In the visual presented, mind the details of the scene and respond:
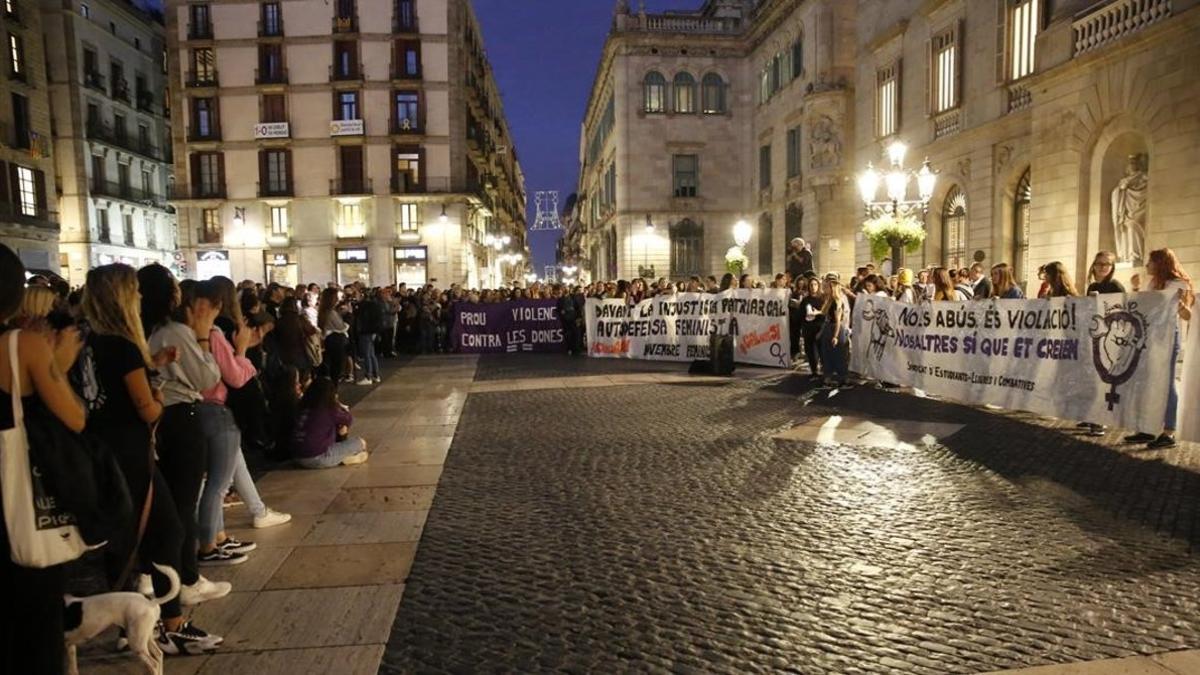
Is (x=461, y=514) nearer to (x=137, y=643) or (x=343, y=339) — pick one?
(x=137, y=643)

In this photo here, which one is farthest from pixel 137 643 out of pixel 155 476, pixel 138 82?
pixel 138 82

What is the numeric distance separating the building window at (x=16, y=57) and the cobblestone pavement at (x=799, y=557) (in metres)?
39.5

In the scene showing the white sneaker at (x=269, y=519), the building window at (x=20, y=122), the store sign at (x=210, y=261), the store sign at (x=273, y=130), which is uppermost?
the store sign at (x=273, y=130)

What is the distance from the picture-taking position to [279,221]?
1895 inches

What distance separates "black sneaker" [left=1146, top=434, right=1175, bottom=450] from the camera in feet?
25.1

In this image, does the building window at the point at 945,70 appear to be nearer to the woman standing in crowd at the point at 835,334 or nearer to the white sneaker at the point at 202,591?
the woman standing in crowd at the point at 835,334

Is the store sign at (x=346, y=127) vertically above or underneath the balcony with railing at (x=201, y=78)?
underneath

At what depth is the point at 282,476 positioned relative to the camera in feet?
24.3

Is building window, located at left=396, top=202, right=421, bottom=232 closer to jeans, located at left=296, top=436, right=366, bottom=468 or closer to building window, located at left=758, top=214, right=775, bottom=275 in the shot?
building window, located at left=758, top=214, right=775, bottom=275

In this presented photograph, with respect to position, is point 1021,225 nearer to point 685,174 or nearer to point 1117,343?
point 1117,343

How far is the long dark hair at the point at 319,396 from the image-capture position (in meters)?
7.50

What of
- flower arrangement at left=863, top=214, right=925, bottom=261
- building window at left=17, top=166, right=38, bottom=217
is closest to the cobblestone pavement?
flower arrangement at left=863, top=214, right=925, bottom=261

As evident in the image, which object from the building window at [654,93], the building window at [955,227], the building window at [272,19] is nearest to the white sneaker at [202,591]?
the building window at [955,227]

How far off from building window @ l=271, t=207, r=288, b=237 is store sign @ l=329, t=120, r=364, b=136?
17.9 feet
